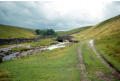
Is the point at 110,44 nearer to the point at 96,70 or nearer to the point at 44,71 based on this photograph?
the point at 96,70

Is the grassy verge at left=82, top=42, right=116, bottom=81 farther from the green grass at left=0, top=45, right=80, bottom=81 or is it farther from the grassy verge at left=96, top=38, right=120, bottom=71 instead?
the grassy verge at left=96, top=38, right=120, bottom=71

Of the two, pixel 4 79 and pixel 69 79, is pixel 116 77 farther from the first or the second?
pixel 4 79

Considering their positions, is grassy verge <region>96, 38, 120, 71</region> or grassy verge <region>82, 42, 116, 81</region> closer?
grassy verge <region>82, 42, 116, 81</region>

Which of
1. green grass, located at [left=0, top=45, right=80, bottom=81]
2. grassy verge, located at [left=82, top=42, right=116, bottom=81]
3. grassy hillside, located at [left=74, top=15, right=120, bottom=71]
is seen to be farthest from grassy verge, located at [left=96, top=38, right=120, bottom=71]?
green grass, located at [left=0, top=45, right=80, bottom=81]

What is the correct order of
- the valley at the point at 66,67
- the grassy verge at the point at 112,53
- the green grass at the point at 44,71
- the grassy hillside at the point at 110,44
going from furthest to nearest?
the grassy hillside at the point at 110,44 → the grassy verge at the point at 112,53 → the valley at the point at 66,67 → the green grass at the point at 44,71

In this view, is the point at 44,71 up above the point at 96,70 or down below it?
above

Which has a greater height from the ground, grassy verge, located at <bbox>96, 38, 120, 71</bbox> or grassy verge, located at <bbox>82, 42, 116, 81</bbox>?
grassy verge, located at <bbox>96, 38, 120, 71</bbox>

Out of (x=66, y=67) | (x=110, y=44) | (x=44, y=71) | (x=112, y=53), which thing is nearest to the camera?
(x=44, y=71)

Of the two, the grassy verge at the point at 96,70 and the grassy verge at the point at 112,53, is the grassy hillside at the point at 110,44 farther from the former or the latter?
the grassy verge at the point at 96,70

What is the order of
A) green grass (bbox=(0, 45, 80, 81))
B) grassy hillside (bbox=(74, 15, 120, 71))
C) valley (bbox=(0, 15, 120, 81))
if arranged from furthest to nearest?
grassy hillside (bbox=(74, 15, 120, 71)), valley (bbox=(0, 15, 120, 81)), green grass (bbox=(0, 45, 80, 81))

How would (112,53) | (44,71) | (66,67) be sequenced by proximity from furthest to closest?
(112,53)
(66,67)
(44,71)

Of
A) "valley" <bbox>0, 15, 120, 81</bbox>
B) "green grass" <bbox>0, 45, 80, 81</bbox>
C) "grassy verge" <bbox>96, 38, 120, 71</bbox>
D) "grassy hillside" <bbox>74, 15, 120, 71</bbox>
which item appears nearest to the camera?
"green grass" <bbox>0, 45, 80, 81</bbox>

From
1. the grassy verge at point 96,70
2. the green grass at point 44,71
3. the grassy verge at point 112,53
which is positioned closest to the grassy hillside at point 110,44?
the grassy verge at point 112,53

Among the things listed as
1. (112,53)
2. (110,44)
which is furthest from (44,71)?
(110,44)
